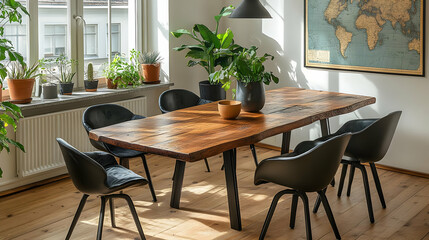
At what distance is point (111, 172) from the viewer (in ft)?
12.8

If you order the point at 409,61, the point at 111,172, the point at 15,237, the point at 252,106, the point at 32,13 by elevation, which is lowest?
the point at 15,237

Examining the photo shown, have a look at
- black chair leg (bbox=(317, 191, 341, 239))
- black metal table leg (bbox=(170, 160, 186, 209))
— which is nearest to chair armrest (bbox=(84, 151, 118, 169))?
black metal table leg (bbox=(170, 160, 186, 209))

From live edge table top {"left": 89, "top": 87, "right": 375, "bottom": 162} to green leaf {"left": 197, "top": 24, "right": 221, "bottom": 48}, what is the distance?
112cm

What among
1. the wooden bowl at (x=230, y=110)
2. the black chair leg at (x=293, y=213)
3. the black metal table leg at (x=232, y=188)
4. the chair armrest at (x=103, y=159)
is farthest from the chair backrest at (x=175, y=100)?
the black chair leg at (x=293, y=213)

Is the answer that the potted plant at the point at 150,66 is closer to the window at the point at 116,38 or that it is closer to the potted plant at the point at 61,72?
the window at the point at 116,38

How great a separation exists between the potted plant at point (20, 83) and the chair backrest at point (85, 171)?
1573 millimetres

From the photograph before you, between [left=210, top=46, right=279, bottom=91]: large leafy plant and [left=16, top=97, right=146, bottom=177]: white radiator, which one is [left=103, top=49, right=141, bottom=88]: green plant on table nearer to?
[left=16, top=97, right=146, bottom=177]: white radiator

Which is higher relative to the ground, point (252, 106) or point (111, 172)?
point (252, 106)

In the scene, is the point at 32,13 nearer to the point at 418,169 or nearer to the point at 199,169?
the point at 199,169

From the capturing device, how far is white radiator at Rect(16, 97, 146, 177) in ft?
16.3

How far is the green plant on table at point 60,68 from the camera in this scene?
17.5 feet

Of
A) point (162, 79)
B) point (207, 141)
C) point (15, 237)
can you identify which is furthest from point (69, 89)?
point (207, 141)

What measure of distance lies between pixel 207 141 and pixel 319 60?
2.74 metres

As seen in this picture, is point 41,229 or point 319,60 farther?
point 319,60
